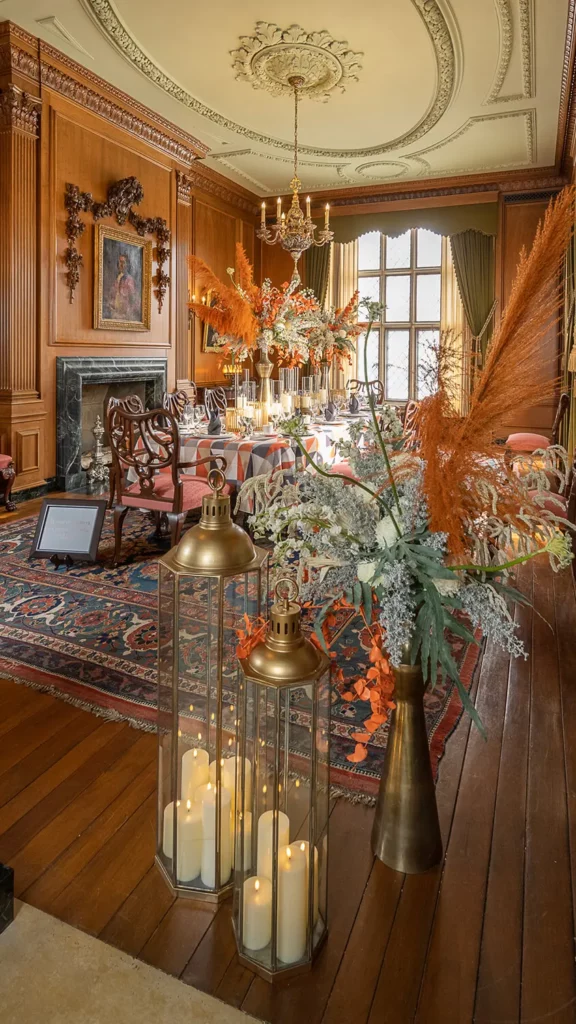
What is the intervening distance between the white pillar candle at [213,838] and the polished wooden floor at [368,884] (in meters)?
0.07

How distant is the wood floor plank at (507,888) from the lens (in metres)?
1.26

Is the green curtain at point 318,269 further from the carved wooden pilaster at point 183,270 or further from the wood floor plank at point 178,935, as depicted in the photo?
the wood floor plank at point 178,935

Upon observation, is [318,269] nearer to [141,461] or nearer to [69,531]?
[141,461]

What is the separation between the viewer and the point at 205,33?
5062 mm

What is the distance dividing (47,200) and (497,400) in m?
5.72

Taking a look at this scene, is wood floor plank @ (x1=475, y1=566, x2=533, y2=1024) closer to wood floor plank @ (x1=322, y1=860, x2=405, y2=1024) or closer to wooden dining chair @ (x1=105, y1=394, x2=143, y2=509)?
wood floor plank @ (x1=322, y1=860, x2=405, y2=1024)

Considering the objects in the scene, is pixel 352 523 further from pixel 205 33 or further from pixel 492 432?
pixel 205 33

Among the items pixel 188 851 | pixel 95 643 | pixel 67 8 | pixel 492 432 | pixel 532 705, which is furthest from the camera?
pixel 67 8

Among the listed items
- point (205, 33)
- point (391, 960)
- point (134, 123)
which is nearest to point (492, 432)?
point (391, 960)

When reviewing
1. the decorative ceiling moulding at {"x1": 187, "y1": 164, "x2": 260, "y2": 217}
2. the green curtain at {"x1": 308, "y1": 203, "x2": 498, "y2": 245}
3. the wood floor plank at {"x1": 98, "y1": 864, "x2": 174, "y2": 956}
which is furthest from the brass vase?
the green curtain at {"x1": 308, "y1": 203, "x2": 498, "y2": 245}

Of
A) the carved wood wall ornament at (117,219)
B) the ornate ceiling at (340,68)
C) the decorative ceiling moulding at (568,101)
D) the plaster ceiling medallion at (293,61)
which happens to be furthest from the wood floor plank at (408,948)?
the carved wood wall ornament at (117,219)

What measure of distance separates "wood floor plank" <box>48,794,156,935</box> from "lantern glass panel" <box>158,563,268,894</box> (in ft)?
0.31

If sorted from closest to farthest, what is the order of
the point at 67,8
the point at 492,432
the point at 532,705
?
the point at 492,432 → the point at 532,705 → the point at 67,8

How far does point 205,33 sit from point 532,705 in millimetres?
5151
